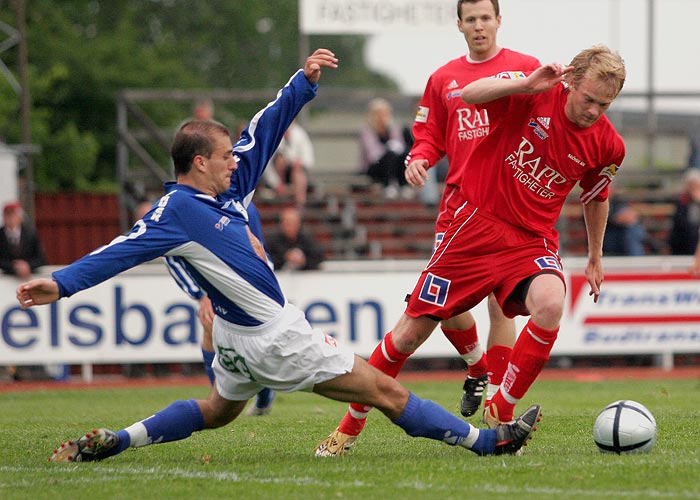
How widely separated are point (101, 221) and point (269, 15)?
34.2 meters

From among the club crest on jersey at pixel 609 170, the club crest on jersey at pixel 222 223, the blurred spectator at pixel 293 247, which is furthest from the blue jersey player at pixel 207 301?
the blurred spectator at pixel 293 247

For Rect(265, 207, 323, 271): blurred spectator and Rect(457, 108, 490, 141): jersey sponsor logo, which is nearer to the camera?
Rect(457, 108, 490, 141): jersey sponsor logo

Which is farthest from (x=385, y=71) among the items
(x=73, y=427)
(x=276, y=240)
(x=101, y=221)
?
(x=73, y=427)

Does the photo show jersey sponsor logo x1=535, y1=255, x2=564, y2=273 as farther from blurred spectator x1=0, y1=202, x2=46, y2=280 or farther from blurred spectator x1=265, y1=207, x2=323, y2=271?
blurred spectator x1=0, y1=202, x2=46, y2=280

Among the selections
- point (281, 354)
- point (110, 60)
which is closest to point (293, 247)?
point (281, 354)

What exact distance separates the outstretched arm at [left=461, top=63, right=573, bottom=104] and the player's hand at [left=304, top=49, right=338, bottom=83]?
0.79 metres

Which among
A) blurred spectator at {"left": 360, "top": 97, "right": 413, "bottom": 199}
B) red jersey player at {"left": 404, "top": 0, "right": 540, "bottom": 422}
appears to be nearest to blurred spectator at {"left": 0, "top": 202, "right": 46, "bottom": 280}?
blurred spectator at {"left": 360, "top": 97, "right": 413, "bottom": 199}

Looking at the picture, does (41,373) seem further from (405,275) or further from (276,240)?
(405,275)

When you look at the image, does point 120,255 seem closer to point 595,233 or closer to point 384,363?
point 384,363

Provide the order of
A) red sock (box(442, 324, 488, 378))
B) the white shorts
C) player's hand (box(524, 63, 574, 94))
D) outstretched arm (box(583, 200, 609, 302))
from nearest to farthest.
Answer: the white shorts → player's hand (box(524, 63, 574, 94)) → outstretched arm (box(583, 200, 609, 302)) → red sock (box(442, 324, 488, 378))

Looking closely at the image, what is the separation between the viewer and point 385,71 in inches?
2803

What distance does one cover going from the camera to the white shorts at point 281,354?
5965mm

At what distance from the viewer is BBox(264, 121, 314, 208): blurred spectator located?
1764 centimetres

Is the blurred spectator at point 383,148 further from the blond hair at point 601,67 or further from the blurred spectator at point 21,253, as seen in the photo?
the blond hair at point 601,67
